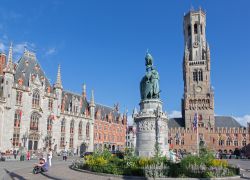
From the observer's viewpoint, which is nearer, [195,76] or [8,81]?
[8,81]

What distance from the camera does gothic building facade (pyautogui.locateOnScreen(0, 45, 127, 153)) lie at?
164ft

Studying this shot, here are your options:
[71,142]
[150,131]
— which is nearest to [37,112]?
[71,142]

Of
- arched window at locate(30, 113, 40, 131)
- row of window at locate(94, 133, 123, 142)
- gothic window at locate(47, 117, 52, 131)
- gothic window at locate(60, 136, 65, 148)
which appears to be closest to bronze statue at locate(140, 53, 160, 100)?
arched window at locate(30, 113, 40, 131)

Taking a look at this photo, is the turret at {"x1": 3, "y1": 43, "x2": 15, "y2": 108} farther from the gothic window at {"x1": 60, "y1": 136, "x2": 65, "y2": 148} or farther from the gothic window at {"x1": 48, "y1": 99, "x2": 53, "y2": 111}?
the gothic window at {"x1": 60, "y1": 136, "x2": 65, "y2": 148}

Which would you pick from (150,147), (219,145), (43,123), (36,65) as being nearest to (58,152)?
(43,123)

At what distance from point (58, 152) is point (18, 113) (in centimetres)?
1245

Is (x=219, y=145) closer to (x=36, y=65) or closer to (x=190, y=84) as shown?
(x=190, y=84)

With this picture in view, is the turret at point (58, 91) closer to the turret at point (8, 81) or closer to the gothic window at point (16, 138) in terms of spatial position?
the gothic window at point (16, 138)

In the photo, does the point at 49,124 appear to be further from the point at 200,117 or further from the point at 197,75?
the point at 197,75

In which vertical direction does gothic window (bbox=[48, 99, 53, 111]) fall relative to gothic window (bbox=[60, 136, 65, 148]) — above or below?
Answer: above

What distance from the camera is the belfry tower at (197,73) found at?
9081cm

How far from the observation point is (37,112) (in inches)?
2178

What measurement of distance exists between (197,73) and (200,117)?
1558 cm

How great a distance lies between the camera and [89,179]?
17.8 metres
